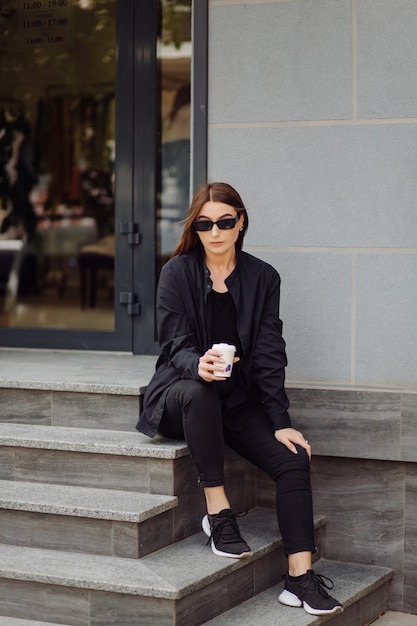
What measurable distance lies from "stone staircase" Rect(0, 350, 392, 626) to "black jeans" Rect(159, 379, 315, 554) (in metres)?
0.16

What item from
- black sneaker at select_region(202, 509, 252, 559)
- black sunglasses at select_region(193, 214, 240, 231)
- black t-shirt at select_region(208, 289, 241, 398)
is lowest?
black sneaker at select_region(202, 509, 252, 559)

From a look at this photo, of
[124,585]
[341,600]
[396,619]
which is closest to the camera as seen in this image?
[124,585]

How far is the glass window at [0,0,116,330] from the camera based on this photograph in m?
10.2

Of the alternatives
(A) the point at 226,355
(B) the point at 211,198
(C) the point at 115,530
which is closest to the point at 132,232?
(B) the point at 211,198

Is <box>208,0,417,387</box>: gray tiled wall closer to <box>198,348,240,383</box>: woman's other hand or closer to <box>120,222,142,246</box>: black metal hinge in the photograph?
<box>198,348,240,383</box>: woman's other hand

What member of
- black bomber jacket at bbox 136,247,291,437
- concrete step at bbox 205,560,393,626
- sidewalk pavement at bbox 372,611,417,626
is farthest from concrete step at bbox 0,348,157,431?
sidewalk pavement at bbox 372,611,417,626

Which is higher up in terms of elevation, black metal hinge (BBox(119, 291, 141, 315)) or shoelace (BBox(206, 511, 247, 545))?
black metal hinge (BBox(119, 291, 141, 315))

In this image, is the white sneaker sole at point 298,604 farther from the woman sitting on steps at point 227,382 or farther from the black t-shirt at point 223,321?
the black t-shirt at point 223,321

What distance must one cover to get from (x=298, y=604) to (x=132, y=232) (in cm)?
244

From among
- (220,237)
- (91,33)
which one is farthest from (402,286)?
(91,33)

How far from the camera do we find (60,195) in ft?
41.9

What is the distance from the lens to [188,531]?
3.78 metres

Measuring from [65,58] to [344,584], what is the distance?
8.16 m

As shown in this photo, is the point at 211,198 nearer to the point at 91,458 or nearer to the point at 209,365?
the point at 209,365
